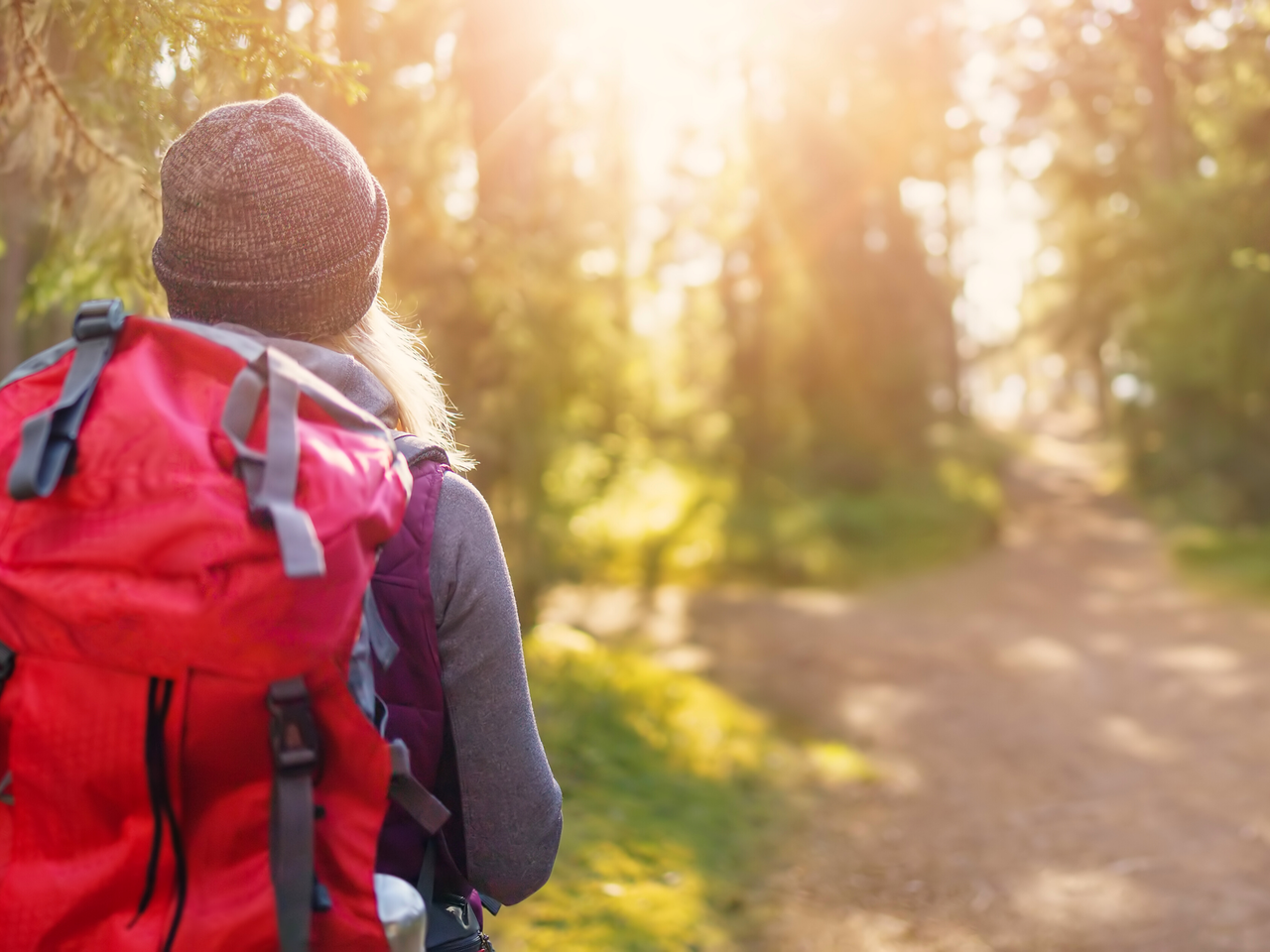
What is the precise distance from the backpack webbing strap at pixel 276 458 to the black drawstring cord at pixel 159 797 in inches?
9.4

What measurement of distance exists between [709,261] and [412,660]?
23232 millimetres

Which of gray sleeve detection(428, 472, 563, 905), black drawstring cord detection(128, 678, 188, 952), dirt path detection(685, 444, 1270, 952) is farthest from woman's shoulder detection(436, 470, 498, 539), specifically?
dirt path detection(685, 444, 1270, 952)

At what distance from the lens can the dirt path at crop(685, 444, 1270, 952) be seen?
5129 millimetres

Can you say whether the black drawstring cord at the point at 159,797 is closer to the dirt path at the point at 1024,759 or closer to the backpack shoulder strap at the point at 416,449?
the backpack shoulder strap at the point at 416,449

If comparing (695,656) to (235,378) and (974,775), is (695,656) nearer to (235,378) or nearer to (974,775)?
(974,775)

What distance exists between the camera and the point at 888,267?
2055cm

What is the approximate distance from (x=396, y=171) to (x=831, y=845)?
450 cm

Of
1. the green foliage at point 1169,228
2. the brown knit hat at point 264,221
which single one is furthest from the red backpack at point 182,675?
the green foliage at point 1169,228

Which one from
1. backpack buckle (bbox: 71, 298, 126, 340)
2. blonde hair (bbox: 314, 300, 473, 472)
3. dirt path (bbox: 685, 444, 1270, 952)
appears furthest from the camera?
dirt path (bbox: 685, 444, 1270, 952)

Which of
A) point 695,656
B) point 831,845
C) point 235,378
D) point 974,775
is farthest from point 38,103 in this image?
point 695,656

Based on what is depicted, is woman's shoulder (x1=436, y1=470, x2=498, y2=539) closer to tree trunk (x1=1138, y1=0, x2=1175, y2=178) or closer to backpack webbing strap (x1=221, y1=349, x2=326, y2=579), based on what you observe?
backpack webbing strap (x1=221, y1=349, x2=326, y2=579)

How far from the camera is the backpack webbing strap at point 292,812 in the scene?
1.31 m

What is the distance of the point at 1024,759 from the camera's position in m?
7.68

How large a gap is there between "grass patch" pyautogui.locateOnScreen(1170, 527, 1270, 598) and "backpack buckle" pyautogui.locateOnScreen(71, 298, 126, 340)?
12890 mm
